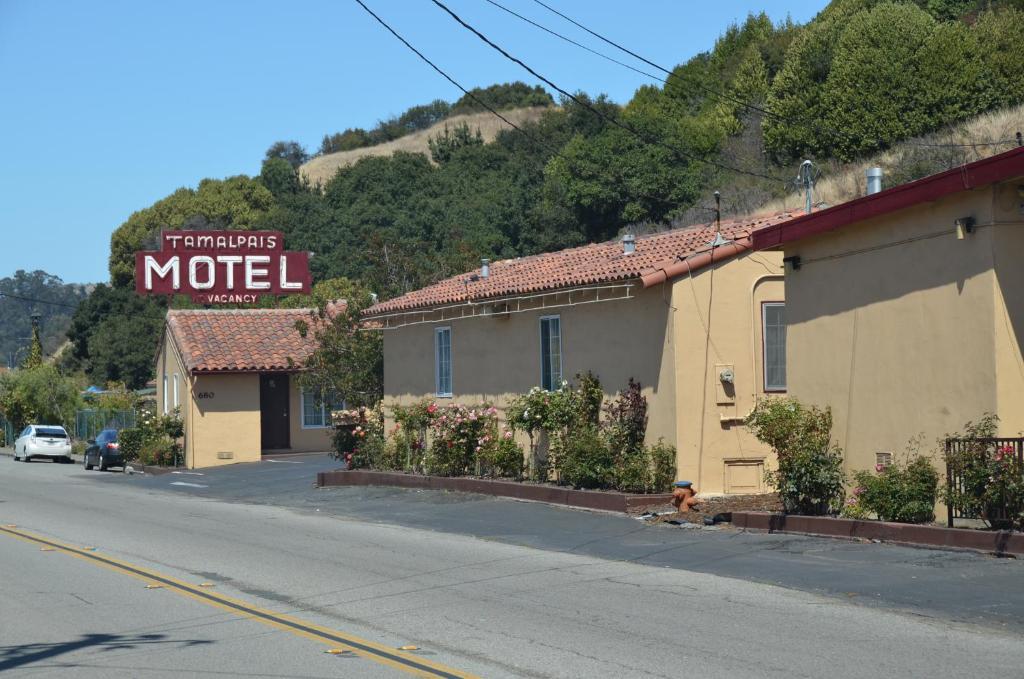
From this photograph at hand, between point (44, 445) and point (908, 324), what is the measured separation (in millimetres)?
39389

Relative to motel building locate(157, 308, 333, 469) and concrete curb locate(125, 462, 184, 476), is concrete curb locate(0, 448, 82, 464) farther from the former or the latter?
concrete curb locate(125, 462, 184, 476)

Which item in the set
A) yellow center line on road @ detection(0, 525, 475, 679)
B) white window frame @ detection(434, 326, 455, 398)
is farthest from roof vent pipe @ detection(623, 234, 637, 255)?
yellow center line on road @ detection(0, 525, 475, 679)

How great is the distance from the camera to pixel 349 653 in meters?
9.80

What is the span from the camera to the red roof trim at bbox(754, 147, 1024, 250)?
13.9 m

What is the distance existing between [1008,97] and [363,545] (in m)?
37.3

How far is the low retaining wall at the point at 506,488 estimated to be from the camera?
1992 cm

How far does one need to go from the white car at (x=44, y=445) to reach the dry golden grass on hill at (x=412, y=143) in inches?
3069

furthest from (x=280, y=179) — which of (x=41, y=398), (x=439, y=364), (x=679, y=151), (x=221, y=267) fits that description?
(x=439, y=364)

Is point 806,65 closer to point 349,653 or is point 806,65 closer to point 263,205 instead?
point 349,653

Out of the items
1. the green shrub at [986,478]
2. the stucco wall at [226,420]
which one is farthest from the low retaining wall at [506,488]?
the stucco wall at [226,420]

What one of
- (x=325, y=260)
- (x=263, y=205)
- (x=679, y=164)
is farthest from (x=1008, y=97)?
(x=263, y=205)

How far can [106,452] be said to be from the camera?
133 feet

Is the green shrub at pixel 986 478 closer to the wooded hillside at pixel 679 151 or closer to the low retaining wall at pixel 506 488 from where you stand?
the low retaining wall at pixel 506 488

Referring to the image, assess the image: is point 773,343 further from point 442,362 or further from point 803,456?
point 442,362
